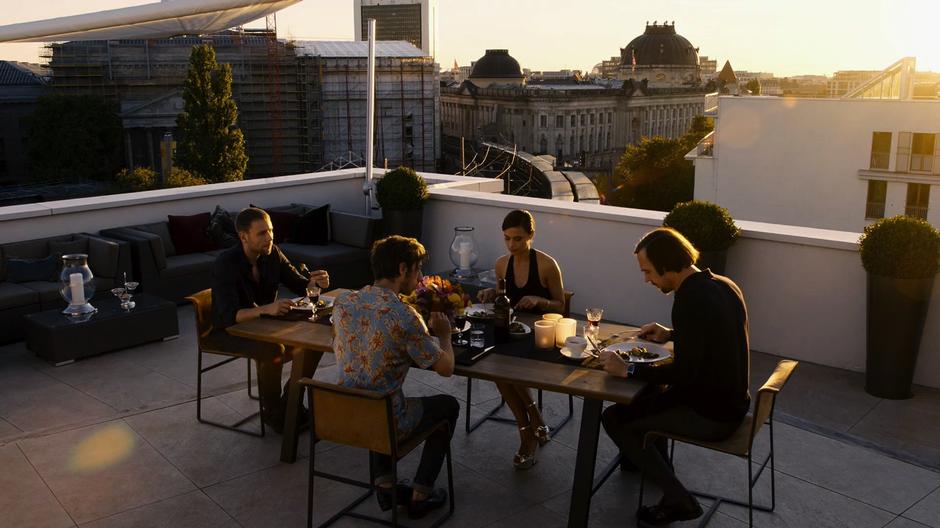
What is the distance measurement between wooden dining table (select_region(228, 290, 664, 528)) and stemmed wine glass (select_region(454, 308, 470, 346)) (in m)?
0.15

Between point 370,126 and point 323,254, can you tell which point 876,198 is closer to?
point 370,126

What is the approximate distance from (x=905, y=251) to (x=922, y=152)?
3719 cm

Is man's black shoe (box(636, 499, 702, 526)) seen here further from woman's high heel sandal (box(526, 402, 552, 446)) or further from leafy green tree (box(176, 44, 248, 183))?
leafy green tree (box(176, 44, 248, 183))

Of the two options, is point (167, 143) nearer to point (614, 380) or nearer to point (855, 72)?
point (614, 380)

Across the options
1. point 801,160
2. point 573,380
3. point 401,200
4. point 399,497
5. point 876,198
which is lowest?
point 876,198

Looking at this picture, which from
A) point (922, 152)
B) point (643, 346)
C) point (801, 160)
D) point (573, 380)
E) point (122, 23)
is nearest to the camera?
point (573, 380)

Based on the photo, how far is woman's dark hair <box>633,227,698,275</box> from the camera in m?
3.07

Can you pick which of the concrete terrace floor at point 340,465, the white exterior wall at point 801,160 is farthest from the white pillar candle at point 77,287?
the white exterior wall at point 801,160

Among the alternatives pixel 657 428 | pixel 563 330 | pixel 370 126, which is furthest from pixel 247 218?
pixel 370 126

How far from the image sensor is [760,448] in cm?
420

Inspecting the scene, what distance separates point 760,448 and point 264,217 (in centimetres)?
271

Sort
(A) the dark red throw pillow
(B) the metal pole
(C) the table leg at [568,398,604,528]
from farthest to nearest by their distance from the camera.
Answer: (B) the metal pole, (A) the dark red throw pillow, (C) the table leg at [568,398,604,528]

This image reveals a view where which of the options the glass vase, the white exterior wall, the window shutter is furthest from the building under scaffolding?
the glass vase

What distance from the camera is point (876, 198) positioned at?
40.2 meters
